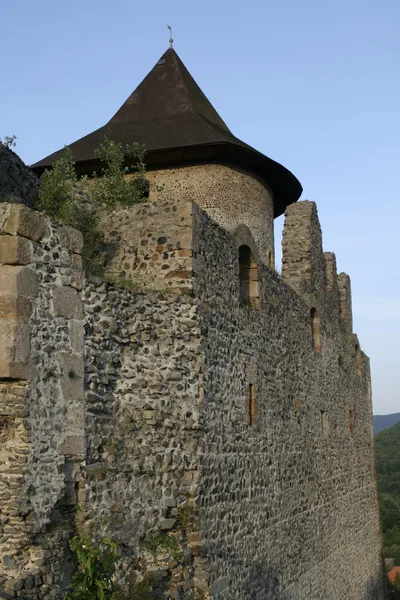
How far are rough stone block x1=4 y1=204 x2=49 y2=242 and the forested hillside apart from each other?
3544 cm

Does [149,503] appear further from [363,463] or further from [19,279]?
[363,463]

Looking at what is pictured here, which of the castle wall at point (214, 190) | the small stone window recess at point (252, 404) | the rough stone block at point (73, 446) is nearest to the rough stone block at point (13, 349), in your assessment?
the rough stone block at point (73, 446)

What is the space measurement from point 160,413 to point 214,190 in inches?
289

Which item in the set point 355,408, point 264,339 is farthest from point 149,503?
point 355,408

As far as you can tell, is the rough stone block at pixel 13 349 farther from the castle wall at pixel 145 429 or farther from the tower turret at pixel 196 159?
the tower turret at pixel 196 159

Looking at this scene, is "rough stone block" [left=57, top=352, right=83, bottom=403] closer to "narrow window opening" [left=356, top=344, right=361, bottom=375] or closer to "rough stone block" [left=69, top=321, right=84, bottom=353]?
"rough stone block" [left=69, top=321, right=84, bottom=353]

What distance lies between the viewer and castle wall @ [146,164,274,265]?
1392 cm

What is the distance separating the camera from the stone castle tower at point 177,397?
5840 millimetres

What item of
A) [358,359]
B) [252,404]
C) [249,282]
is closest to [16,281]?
[252,404]

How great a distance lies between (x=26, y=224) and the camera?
597 centimetres

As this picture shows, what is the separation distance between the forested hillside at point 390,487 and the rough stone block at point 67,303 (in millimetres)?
34832

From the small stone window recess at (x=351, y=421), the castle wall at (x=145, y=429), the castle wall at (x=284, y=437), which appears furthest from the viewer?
the small stone window recess at (x=351, y=421)

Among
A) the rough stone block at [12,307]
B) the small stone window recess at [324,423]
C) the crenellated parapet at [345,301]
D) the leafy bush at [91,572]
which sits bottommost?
the leafy bush at [91,572]

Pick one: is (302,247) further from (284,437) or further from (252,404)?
(252,404)
